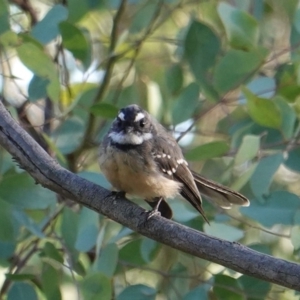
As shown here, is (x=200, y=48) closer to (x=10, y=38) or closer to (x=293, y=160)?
(x=293, y=160)

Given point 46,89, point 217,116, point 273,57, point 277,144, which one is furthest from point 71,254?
point 217,116

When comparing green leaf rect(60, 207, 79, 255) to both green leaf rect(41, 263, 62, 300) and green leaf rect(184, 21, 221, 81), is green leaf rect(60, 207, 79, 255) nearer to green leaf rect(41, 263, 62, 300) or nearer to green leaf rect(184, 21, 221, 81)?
green leaf rect(41, 263, 62, 300)

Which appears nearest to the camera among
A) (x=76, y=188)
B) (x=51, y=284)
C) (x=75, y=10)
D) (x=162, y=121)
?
(x=76, y=188)

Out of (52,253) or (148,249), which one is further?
(148,249)

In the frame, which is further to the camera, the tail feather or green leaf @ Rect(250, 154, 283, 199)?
the tail feather

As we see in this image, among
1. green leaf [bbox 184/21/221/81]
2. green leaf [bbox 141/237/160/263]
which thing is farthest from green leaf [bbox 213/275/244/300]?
green leaf [bbox 184/21/221/81]

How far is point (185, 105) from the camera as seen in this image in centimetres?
396

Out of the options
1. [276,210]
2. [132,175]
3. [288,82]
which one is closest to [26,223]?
[132,175]

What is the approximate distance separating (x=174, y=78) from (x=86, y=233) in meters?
1.21

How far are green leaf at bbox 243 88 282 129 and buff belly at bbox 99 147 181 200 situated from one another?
581 millimetres

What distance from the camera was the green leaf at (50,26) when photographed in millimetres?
3934

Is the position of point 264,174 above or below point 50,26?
below

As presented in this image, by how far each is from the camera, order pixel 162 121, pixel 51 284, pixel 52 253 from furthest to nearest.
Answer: pixel 162 121
pixel 52 253
pixel 51 284

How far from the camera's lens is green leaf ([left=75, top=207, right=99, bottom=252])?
357 cm
